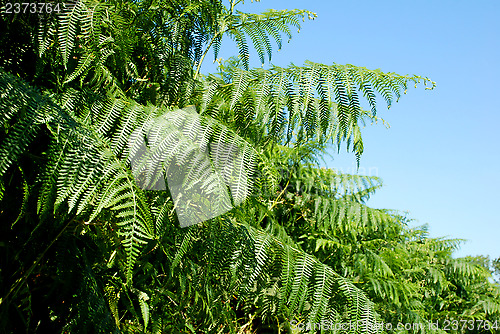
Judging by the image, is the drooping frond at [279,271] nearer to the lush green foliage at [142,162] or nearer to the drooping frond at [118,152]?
the lush green foliage at [142,162]

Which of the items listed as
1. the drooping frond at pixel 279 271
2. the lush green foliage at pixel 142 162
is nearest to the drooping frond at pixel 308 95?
the lush green foliage at pixel 142 162

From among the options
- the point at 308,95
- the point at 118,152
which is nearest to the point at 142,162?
the point at 118,152

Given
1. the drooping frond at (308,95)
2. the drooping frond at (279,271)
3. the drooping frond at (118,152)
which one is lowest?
the drooping frond at (279,271)

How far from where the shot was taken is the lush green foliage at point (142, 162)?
2.64 ft

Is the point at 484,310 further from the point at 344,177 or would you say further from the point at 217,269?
the point at 217,269

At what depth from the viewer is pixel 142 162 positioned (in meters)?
0.83

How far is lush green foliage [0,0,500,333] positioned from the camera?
0.81 m

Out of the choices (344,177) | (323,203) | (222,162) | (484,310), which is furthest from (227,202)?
(484,310)

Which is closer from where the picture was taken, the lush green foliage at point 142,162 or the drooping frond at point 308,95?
the lush green foliage at point 142,162

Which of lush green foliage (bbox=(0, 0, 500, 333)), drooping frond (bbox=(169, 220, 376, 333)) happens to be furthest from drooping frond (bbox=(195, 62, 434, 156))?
drooping frond (bbox=(169, 220, 376, 333))

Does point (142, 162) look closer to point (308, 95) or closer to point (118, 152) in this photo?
point (118, 152)

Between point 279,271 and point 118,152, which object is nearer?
point 118,152

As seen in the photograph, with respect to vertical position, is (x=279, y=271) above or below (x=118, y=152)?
below

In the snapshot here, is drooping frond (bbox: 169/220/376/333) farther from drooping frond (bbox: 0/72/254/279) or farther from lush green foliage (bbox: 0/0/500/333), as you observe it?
drooping frond (bbox: 0/72/254/279)
